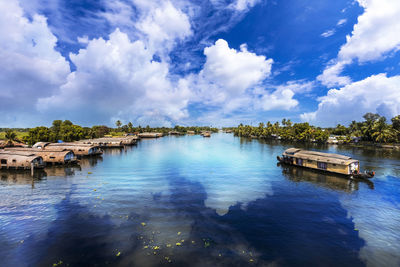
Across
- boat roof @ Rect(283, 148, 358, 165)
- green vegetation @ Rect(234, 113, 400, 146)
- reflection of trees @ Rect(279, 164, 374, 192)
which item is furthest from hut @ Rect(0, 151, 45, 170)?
green vegetation @ Rect(234, 113, 400, 146)

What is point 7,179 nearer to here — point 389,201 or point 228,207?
point 228,207

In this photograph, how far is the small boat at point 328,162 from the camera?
46156 millimetres

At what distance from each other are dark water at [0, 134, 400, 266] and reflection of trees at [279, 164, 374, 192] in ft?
2.06

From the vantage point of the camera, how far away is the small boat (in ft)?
151

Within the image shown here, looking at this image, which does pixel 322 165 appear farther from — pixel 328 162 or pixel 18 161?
pixel 18 161

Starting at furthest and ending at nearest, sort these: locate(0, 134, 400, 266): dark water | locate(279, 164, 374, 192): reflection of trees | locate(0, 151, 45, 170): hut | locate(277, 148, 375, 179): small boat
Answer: locate(0, 151, 45, 170): hut < locate(277, 148, 375, 179): small boat < locate(279, 164, 374, 192): reflection of trees < locate(0, 134, 400, 266): dark water

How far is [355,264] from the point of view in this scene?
17.0 m

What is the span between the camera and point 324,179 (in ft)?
150

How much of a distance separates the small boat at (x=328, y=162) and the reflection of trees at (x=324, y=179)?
5.07 feet

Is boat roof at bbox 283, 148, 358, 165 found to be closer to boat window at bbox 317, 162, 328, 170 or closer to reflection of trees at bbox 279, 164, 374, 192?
boat window at bbox 317, 162, 328, 170

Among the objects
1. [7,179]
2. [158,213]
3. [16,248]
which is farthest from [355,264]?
[7,179]

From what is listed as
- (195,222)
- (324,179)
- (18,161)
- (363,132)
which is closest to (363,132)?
(363,132)

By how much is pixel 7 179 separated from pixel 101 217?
36346mm

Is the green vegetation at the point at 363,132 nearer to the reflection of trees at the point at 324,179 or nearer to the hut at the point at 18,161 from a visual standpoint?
the reflection of trees at the point at 324,179
